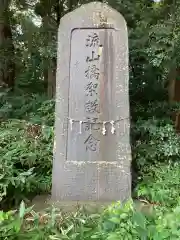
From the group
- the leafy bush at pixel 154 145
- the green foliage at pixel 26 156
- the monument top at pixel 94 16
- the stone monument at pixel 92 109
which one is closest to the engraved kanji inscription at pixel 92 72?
the stone monument at pixel 92 109

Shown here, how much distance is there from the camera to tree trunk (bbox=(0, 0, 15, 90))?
7531 mm

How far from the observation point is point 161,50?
4633 millimetres

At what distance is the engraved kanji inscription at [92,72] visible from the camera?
3.62 m

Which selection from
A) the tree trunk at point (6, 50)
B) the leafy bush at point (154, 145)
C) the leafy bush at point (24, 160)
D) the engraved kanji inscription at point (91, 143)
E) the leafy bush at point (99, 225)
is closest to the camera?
the leafy bush at point (99, 225)

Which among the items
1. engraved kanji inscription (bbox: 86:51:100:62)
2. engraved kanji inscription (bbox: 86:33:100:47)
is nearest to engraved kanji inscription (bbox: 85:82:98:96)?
engraved kanji inscription (bbox: 86:51:100:62)

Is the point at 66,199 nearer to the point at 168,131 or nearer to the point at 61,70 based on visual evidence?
the point at 61,70

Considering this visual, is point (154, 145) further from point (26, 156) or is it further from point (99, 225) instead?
point (99, 225)

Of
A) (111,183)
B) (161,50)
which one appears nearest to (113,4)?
(161,50)

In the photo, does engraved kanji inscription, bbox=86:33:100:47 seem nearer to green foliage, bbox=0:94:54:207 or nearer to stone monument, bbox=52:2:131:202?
stone monument, bbox=52:2:131:202

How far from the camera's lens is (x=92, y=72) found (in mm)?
3623

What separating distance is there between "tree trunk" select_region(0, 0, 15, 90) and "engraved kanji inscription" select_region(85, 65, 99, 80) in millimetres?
4368

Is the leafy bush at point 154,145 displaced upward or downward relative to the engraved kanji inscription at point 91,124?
downward

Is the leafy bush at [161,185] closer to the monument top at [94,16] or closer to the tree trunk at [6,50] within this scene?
the monument top at [94,16]

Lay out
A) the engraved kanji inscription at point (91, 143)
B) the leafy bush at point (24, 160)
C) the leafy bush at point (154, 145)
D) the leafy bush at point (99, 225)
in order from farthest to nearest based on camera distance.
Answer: the leafy bush at point (154, 145) < the engraved kanji inscription at point (91, 143) < the leafy bush at point (24, 160) < the leafy bush at point (99, 225)
